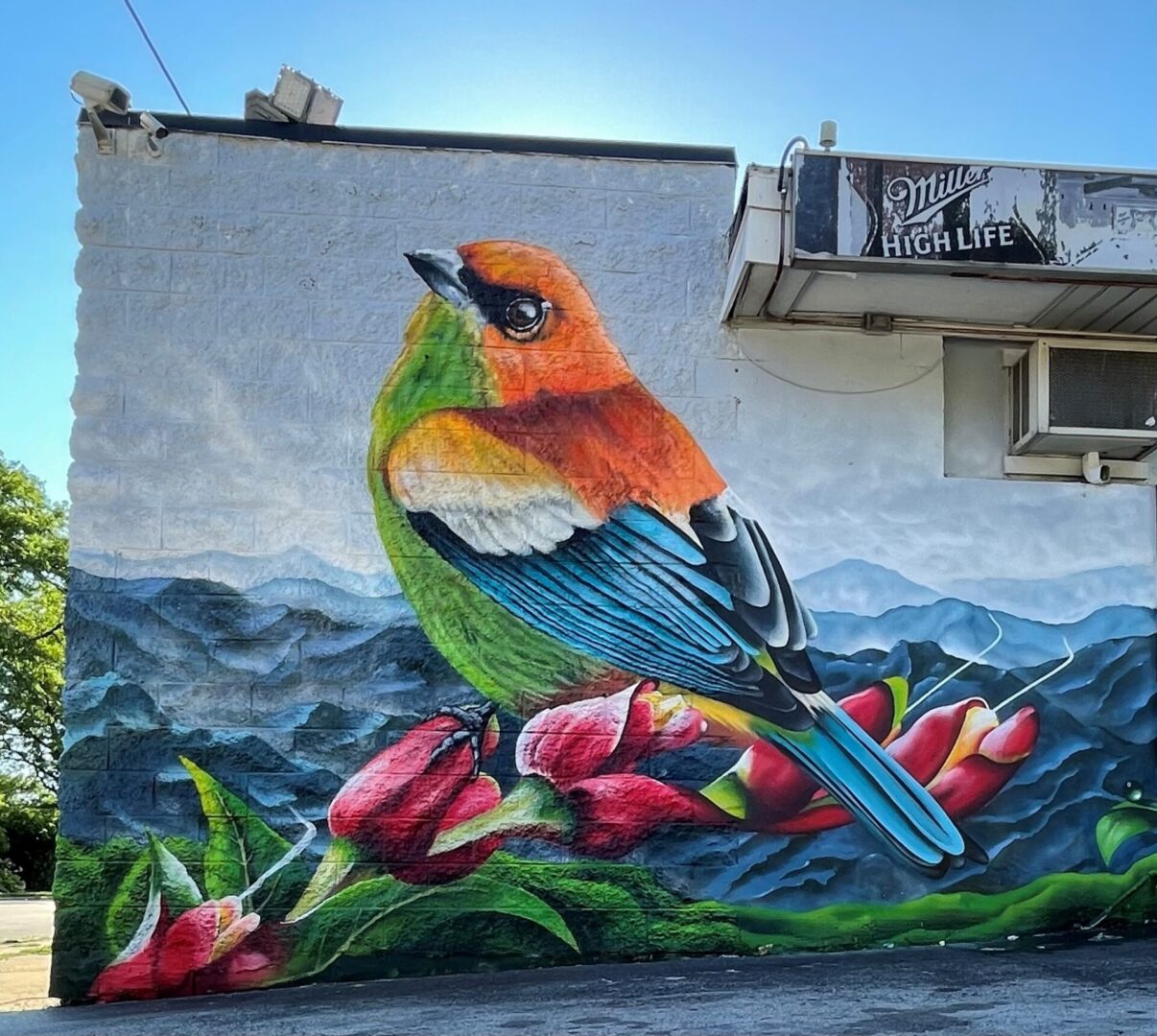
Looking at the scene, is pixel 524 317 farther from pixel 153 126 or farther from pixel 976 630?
pixel 976 630

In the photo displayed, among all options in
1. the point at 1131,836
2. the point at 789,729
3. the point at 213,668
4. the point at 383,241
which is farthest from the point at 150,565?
the point at 1131,836

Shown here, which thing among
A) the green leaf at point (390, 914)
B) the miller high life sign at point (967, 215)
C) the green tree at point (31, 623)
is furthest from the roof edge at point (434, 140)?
the green tree at point (31, 623)

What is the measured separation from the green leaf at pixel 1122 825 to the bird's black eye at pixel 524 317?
3930 mm

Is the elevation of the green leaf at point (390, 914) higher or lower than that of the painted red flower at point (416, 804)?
lower

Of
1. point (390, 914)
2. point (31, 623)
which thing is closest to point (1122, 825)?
point (390, 914)

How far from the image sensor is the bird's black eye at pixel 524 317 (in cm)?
634

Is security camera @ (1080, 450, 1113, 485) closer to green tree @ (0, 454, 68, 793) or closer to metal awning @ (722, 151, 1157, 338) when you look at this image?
metal awning @ (722, 151, 1157, 338)

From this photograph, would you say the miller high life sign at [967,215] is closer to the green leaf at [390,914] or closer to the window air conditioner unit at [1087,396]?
the window air conditioner unit at [1087,396]

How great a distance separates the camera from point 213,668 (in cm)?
595

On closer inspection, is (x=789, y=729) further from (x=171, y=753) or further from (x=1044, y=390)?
(x=171, y=753)

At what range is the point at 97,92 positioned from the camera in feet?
20.2

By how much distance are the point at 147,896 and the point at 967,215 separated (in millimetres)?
5118

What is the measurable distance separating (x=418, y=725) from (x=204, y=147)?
3205mm

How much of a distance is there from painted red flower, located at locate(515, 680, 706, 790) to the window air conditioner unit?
238cm
